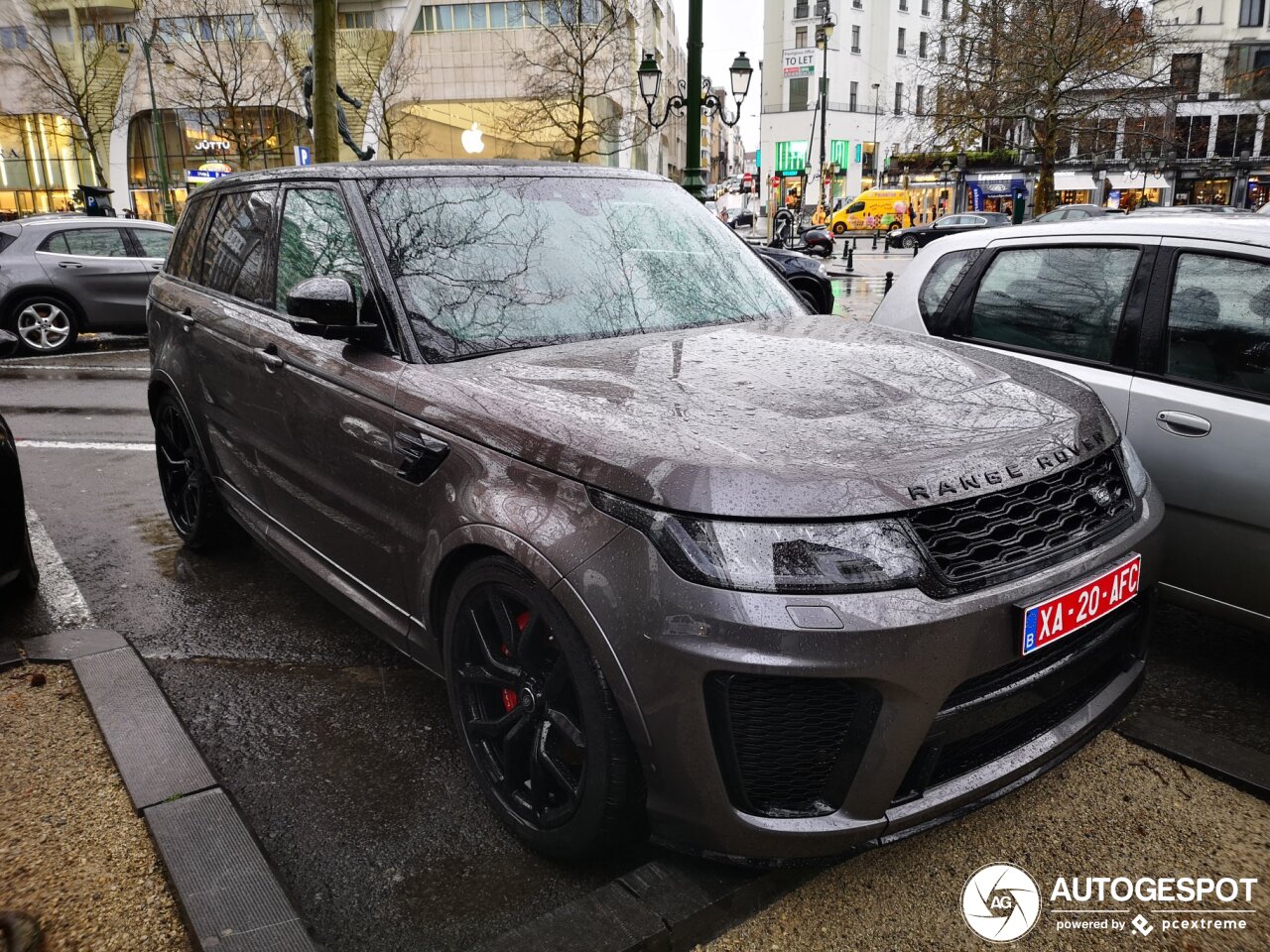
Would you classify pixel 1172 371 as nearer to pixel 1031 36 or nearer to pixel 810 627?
pixel 810 627

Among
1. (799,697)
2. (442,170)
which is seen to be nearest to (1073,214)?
(442,170)

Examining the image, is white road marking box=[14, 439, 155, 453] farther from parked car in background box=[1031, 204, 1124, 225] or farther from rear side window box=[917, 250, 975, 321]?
parked car in background box=[1031, 204, 1124, 225]

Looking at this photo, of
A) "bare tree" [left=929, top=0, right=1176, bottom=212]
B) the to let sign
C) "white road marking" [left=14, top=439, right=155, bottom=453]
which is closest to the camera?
"white road marking" [left=14, top=439, right=155, bottom=453]

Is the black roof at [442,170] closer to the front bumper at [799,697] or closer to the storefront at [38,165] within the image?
the front bumper at [799,697]

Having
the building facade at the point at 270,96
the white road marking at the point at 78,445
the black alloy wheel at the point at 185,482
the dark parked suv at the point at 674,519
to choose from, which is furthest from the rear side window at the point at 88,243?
the building facade at the point at 270,96

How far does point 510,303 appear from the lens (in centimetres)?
301

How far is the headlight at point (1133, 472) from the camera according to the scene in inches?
107

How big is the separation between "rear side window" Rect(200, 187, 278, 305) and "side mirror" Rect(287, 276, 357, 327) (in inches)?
39.2

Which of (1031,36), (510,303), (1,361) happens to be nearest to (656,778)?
(510,303)

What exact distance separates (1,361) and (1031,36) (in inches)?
875

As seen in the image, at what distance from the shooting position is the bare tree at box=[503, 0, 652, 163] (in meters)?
37.9

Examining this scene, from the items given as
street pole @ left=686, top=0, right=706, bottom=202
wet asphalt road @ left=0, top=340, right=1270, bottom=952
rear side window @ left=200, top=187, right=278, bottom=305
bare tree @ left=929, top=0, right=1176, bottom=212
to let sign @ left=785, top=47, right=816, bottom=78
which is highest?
to let sign @ left=785, top=47, right=816, bottom=78

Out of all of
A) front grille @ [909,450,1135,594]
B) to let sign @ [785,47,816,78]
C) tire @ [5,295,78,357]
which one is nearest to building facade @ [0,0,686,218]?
to let sign @ [785,47,816,78]

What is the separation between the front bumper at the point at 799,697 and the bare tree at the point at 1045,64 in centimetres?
2409
